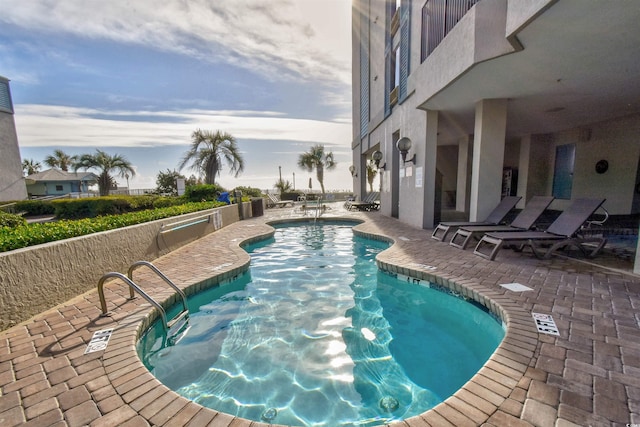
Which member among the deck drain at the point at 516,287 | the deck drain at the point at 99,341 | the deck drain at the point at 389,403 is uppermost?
the deck drain at the point at 99,341

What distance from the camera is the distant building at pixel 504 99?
387 centimetres

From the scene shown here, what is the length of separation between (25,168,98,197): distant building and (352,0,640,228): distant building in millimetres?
36122

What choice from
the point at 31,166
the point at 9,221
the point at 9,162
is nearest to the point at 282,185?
the point at 9,162

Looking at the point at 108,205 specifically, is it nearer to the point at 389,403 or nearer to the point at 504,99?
the point at 389,403

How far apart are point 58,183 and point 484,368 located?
4529cm

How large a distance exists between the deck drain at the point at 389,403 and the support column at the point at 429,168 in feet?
21.5

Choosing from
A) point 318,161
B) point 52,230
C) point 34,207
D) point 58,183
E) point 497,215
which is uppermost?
point 318,161

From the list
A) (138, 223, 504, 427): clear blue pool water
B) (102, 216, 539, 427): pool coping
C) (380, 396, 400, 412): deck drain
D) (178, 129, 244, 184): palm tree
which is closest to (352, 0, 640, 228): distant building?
(102, 216, 539, 427): pool coping

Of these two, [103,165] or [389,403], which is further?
[103,165]

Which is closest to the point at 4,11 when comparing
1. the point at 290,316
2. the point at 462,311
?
the point at 290,316

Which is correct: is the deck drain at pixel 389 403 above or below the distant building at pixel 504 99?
below

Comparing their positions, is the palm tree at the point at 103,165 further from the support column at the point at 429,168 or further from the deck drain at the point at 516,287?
the deck drain at the point at 516,287

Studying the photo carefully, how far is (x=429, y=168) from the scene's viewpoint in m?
7.89

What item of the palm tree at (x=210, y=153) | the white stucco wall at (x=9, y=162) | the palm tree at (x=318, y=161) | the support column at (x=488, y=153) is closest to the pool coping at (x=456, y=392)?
the support column at (x=488, y=153)
